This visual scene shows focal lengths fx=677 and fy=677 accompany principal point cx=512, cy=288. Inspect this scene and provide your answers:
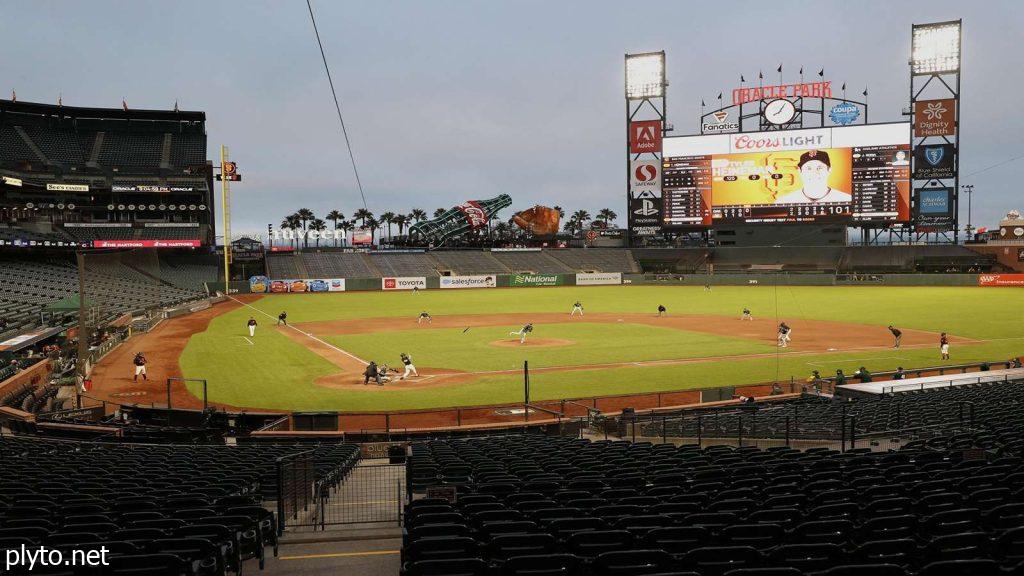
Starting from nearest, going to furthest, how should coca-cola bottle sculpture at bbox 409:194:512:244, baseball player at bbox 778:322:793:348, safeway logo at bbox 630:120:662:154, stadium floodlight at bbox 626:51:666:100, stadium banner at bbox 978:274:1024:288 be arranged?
1. baseball player at bbox 778:322:793:348
2. stadium banner at bbox 978:274:1024:288
3. safeway logo at bbox 630:120:662:154
4. stadium floodlight at bbox 626:51:666:100
5. coca-cola bottle sculpture at bbox 409:194:512:244

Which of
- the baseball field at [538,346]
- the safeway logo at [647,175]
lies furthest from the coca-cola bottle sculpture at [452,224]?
the baseball field at [538,346]

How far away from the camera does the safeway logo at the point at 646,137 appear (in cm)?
9331

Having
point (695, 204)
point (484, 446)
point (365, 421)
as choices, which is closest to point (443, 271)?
point (695, 204)

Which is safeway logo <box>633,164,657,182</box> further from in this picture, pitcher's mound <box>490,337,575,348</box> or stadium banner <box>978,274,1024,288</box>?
pitcher's mound <box>490,337,575,348</box>

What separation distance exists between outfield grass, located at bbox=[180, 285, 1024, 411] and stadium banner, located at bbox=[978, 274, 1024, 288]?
25.0ft

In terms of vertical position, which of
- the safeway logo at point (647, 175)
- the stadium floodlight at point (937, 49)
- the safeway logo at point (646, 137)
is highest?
the stadium floodlight at point (937, 49)

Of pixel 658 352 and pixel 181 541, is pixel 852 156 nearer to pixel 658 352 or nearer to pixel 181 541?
pixel 658 352

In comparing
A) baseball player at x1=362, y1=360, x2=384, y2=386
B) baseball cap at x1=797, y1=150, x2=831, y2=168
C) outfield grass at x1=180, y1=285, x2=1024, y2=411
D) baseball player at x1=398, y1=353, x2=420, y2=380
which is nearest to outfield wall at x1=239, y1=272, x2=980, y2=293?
outfield grass at x1=180, y1=285, x2=1024, y2=411

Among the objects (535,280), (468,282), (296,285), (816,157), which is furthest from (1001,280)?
(296,285)

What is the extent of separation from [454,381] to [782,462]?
2043cm

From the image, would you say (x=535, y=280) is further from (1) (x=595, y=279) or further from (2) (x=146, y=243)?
(2) (x=146, y=243)

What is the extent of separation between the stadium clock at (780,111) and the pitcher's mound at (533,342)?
6066 cm

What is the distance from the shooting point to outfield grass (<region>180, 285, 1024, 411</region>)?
27984 mm

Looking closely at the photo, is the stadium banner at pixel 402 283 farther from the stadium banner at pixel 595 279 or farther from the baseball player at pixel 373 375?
the baseball player at pixel 373 375
